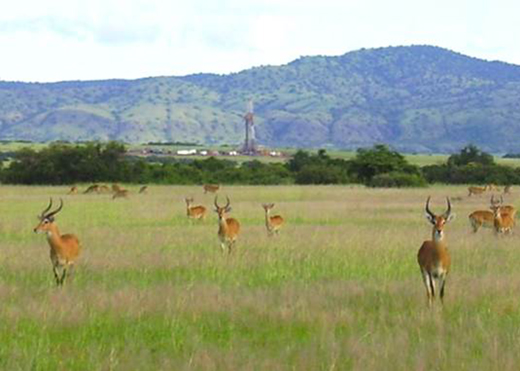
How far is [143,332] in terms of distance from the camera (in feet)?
34.2

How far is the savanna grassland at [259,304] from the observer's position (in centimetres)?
910

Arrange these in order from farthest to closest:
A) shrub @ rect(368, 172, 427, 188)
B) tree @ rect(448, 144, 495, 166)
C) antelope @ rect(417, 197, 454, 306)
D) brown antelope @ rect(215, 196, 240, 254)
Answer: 1. tree @ rect(448, 144, 495, 166)
2. shrub @ rect(368, 172, 427, 188)
3. brown antelope @ rect(215, 196, 240, 254)
4. antelope @ rect(417, 197, 454, 306)

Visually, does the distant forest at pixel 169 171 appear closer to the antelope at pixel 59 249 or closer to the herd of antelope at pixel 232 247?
the herd of antelope at pixel 232 247

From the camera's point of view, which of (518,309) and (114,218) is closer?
(518,309)

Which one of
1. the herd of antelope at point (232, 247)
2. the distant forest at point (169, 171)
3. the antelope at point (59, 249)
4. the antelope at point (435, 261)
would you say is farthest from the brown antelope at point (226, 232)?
the distant forest at point (169, 171)

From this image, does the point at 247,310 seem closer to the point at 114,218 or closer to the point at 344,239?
the point at 344,239

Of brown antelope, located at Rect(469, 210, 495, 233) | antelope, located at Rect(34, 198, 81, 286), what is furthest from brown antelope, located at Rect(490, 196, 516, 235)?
antelope, located at Rect(34, 198, 81, 286)

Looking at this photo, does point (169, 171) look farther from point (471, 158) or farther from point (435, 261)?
point (435, 261)

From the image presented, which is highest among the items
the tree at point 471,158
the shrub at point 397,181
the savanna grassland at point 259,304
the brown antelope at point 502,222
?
the tree at point 471,158

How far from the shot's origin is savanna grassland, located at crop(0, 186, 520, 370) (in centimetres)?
910

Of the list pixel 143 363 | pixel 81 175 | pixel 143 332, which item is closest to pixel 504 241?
pixel 143 332

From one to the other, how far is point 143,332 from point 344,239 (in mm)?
11073

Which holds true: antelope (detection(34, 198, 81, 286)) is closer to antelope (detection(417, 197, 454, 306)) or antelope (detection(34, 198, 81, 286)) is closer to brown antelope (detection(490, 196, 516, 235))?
antelope (detection(417, 197, 454, 306))

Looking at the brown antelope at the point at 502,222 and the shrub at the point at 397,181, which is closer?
the brown antelope at the point at 502,222
